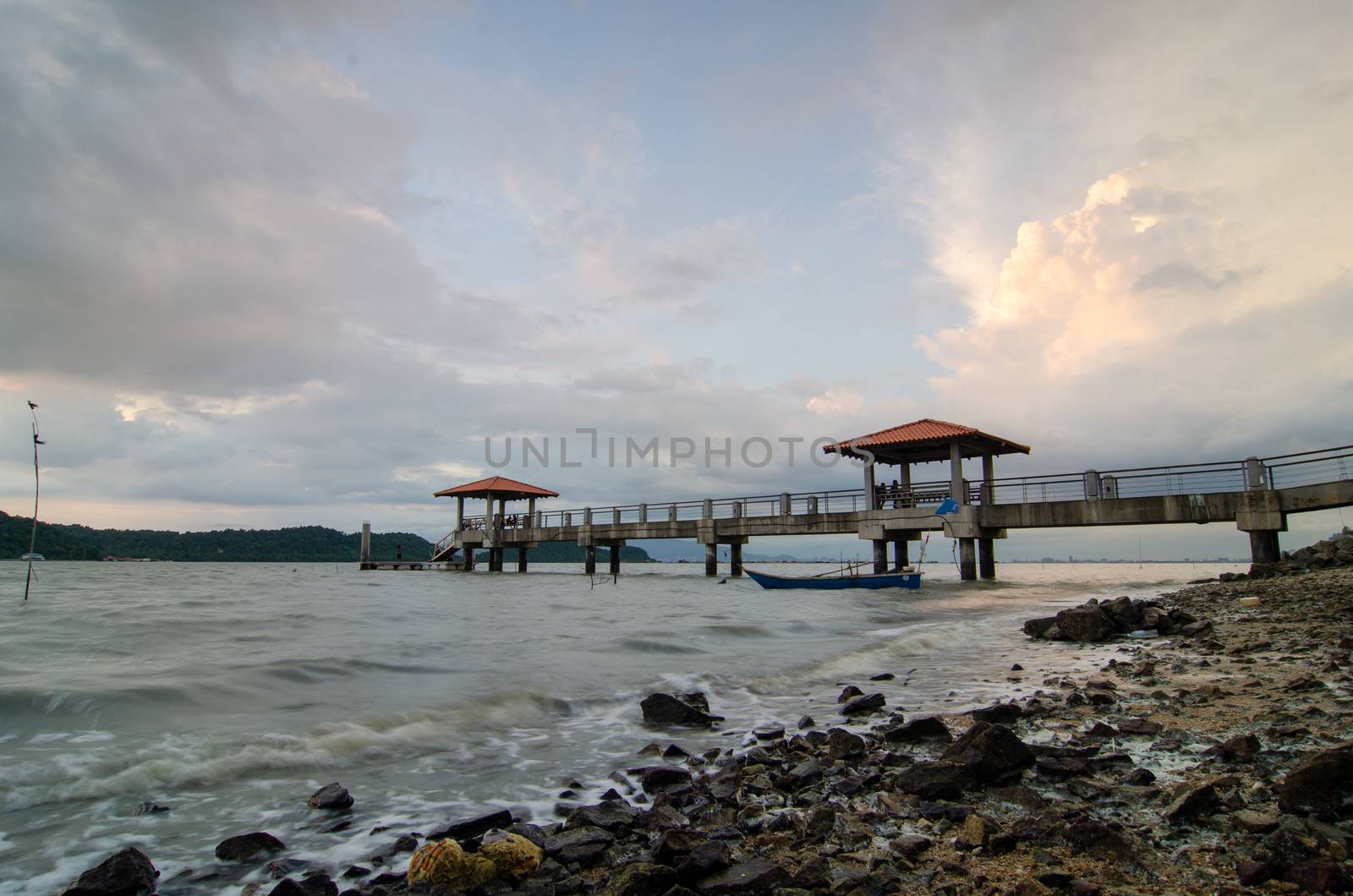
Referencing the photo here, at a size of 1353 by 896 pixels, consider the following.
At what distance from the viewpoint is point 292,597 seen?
24.1 meters

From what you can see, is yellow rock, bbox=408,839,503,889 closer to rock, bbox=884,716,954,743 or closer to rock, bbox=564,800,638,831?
rock, bbox=564,800,638,831

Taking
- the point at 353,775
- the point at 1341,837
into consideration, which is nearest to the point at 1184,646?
the point at 1341,837

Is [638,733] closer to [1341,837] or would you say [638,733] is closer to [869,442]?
[1341,837]

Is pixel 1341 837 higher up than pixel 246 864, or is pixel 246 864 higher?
pixel 1341 837

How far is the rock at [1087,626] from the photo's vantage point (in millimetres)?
10828

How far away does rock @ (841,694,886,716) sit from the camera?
635 cm

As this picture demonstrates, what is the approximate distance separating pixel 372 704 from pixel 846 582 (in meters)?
20.7

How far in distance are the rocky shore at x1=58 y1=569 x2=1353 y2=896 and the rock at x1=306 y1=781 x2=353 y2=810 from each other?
0.06 ft

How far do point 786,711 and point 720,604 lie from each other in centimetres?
1502

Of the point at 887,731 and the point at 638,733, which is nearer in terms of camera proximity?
the point at 887,731

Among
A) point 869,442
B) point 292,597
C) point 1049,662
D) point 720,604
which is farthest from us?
point 869,442

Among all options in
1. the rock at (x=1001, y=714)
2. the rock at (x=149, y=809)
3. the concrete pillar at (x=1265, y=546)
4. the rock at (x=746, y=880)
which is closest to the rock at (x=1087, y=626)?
the rock at (x=1001, y=714)

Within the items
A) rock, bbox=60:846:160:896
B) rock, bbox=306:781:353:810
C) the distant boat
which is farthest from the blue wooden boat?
rock, bbox=60:846:160:896

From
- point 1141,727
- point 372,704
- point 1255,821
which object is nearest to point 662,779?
point 1255,821
